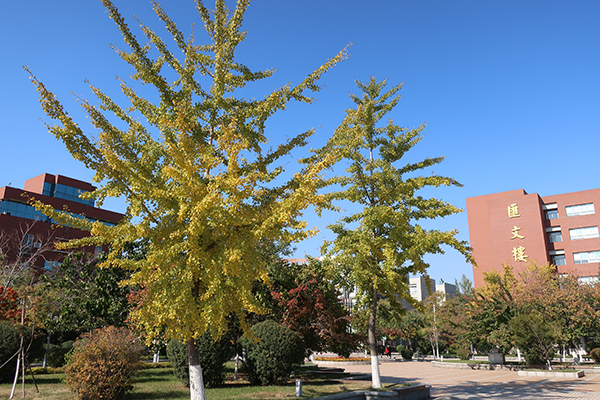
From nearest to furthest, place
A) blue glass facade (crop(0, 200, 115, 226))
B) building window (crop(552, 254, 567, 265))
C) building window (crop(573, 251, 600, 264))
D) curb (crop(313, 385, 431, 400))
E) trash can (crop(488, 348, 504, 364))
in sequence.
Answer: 1. curb (crop(313, 385, 431, 400))
2. trash can (crop(488, 348, 504, 364))
3. blue glass facade (crop(0, 200, 115, 226))
4. building window (crop(573, 251, 600, 264))
5. building window (crop(552, 254, 567, 265))

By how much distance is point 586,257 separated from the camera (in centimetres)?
5503

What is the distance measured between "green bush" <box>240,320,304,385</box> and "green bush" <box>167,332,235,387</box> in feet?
3.02

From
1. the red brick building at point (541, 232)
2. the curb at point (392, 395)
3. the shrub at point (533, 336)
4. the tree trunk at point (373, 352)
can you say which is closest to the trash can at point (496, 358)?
the shrub at point (533, 336)

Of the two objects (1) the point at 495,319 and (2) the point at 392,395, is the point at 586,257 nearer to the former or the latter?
(1) the point at 495,319

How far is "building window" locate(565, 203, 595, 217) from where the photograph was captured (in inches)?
2247

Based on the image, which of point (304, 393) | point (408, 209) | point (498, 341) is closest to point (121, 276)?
point (304, 393)

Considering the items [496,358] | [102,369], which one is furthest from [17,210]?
[496,358]

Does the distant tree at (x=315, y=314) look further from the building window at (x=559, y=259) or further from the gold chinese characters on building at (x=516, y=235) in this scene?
the building window at (x=559, y=259)

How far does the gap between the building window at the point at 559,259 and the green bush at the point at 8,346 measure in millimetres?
64054

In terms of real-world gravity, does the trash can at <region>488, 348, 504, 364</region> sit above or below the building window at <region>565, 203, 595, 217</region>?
below

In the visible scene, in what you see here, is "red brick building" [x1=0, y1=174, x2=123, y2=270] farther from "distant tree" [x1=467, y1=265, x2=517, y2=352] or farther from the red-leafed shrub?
"distant tree" [x1=467, y1=265, x2=517, y2=352]

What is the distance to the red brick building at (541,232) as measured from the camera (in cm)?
5581

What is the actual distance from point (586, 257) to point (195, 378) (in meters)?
62.6

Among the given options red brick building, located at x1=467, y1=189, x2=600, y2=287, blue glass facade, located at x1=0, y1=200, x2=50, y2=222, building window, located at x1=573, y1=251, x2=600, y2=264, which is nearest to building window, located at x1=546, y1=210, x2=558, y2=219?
red brick building, located at x1=467, y1=189, x2=600, y2=287
